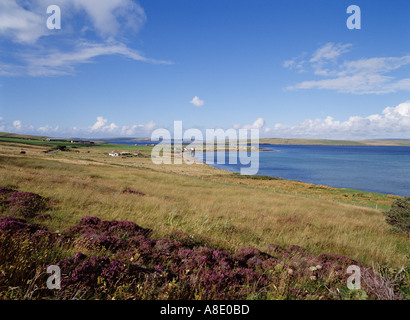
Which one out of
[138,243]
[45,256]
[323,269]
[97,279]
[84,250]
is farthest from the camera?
[138,243]

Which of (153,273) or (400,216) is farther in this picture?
(400,216)

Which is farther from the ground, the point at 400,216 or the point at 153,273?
the point at 153,273

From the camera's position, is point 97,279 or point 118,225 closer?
point 97,279

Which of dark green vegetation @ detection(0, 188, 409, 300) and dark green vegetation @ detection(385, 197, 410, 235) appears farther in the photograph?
dark green vegetation @ detection(385, 197, 410, 235)

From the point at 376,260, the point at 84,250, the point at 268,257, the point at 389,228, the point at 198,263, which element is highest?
the point at 84,250

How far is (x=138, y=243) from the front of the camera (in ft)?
17.1

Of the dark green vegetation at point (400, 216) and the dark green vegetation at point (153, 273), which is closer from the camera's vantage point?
→ the dark green vegetation at point (153, 273)

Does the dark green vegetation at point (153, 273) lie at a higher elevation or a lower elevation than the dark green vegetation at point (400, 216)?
higher

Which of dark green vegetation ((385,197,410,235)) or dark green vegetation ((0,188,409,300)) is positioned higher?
dark green vegetation ((0,188,409,300))
